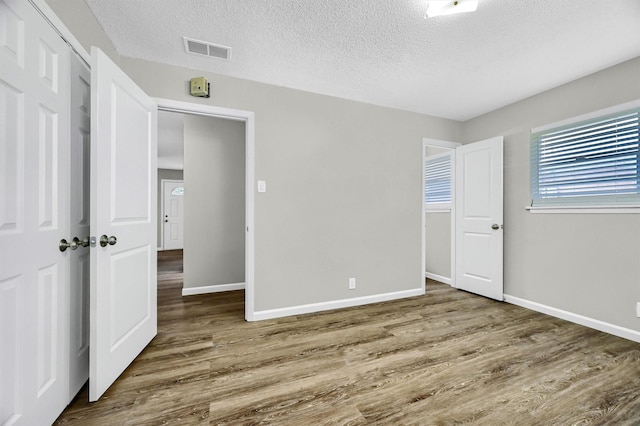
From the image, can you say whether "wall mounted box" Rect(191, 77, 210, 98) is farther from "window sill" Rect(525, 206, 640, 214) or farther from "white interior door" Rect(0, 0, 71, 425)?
"window sill" Rect(525, 206, 640, 214)

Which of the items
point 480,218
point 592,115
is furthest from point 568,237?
point 592,115

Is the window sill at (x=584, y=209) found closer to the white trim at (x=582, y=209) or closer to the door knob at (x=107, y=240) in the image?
the white trim at (x=582, y=209)

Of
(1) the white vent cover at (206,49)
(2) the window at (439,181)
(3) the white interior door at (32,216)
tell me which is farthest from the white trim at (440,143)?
(3) the white interior door at (32,216)

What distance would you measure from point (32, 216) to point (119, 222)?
0.53m

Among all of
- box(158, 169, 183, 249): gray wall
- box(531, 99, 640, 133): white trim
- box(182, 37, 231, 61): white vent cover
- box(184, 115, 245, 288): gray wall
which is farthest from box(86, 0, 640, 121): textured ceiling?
box(158, 169, 183, 249): gray wall

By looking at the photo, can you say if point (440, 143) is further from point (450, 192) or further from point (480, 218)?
point (480, 218)

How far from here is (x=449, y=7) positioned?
166cm

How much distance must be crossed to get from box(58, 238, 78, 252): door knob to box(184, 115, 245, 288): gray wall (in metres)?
2.21

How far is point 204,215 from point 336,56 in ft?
8.76

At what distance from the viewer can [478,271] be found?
3.52m

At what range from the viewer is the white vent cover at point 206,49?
2.11m

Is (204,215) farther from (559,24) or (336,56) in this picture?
(559,24)

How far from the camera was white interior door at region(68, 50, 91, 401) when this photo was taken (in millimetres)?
1522

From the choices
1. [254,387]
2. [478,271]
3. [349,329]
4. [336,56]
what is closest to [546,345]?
[478,271]
